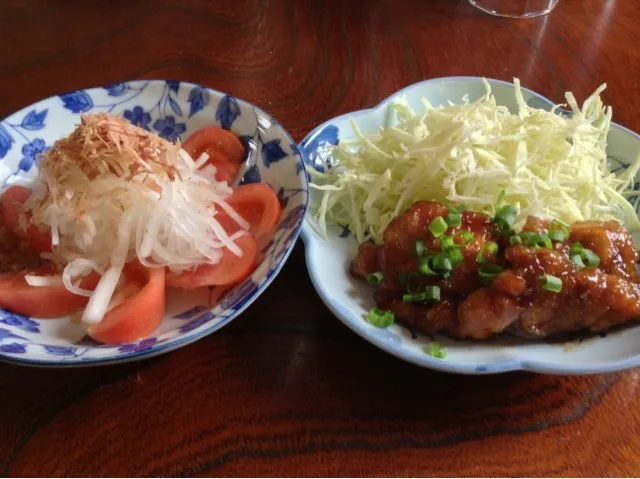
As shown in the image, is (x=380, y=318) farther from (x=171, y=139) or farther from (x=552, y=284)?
(x=171, y=139)

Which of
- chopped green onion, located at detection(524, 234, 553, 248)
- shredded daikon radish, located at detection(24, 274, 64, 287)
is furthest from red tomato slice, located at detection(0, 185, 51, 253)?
chopped green onion, located at detection(524, 234, 553, 248)

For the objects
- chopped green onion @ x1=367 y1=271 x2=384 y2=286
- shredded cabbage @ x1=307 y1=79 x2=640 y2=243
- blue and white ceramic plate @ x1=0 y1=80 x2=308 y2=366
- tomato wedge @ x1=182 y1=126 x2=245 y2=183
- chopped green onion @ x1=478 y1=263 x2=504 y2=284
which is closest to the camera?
blue and white ceramic plate @ x1=0 y1=80 x2=308 y2=366

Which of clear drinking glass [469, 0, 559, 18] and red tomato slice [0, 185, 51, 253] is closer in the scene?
red tomato slice [0, 185, 51, 253]

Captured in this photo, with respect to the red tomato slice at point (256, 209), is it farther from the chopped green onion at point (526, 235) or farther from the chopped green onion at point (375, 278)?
the chopped green onion at point (526, 235)

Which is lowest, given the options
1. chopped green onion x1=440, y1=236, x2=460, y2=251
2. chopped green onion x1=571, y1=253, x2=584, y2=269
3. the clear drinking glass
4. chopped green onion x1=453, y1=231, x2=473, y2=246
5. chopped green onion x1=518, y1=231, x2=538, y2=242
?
chopped green onion x1=440, y1=236, x2=460, y2=251

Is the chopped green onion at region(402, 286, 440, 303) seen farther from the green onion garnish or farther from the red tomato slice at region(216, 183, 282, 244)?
the red tomato slice at region(216, 183, 282, 244)

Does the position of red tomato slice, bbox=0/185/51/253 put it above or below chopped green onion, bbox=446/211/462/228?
below

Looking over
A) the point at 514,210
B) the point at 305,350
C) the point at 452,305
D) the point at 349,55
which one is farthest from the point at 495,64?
the point at 305,350
